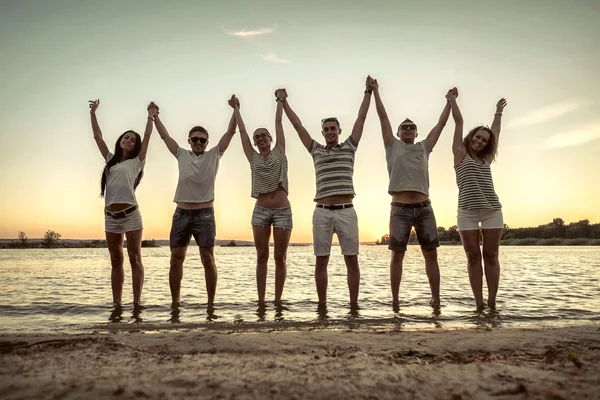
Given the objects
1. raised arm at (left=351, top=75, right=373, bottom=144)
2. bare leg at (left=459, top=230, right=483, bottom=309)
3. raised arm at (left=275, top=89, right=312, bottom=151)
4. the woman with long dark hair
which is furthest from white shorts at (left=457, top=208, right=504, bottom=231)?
the woman with long dark hair

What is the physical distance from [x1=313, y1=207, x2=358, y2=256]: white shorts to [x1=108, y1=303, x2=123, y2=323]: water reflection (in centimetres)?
295

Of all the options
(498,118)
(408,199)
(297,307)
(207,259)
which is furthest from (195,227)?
(498,118)

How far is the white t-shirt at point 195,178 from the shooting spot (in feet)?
20.7

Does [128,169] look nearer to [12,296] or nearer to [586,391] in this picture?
[12,296]

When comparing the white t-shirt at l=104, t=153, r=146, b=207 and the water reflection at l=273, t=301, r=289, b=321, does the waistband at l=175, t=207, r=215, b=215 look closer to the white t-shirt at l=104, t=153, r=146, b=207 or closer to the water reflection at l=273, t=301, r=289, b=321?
the white t-shirt at l=104, t=153, r=146, b=207

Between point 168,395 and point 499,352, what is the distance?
2.69m

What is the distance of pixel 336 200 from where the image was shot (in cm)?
605

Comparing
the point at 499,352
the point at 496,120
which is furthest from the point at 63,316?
the point at 496,120

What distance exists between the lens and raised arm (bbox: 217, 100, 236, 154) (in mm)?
6613

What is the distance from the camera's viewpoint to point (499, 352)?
343 centimetres

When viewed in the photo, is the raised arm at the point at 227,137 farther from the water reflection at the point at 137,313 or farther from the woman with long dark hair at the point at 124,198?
the water reflection at the point at 137,313

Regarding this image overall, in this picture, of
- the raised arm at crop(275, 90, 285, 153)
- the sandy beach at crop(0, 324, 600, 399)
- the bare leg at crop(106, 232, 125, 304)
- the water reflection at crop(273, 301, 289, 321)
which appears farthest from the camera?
the bare leg at crop(106, 232, 125, 304)

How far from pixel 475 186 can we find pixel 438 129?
41.9 inches

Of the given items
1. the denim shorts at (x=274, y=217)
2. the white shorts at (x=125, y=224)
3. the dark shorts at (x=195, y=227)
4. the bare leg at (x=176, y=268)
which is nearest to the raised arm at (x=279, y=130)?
the denim shorts at (x=274, y=217)
